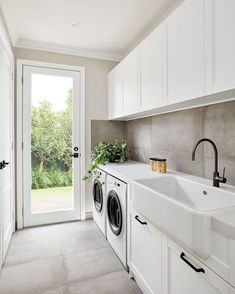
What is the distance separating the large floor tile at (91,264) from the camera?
6.32 feet

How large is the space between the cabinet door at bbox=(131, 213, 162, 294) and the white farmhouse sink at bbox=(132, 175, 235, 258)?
170 mm

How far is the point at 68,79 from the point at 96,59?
569 mm

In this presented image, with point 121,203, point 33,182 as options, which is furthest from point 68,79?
point 121,203

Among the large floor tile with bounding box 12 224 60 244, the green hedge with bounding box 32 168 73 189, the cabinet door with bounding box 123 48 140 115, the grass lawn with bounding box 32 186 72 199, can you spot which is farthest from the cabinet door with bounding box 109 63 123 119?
the large floor tile with bounding box 12 224 60 244

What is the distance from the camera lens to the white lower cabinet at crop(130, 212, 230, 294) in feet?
3.26

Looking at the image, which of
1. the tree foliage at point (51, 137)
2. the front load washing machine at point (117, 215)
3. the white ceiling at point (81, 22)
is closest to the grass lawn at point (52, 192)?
the tree foliage at point (51, 137)

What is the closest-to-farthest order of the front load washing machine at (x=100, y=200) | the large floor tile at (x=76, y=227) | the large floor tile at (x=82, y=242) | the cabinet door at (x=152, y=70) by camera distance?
the cabinet door at (x=152, y=70) → the large floor tile at (x=82, y=242) → the front load washing machine at (x=100, y=200) → the large floor tile at (x=76, y=227)

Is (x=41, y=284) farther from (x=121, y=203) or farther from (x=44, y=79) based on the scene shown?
(x=44, y=79)

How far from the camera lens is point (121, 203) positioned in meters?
2.02

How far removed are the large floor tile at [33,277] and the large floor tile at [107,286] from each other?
169mm

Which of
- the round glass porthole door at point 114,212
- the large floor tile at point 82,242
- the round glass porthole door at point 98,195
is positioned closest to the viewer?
the round glass porthole door at point 114,212

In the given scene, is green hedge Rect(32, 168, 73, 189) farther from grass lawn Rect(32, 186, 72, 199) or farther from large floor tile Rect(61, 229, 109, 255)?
large floor tile Rect(61, 229, 109, 255)

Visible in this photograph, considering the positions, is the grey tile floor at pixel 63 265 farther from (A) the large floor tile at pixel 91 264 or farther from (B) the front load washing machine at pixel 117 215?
(B) the front load washing machine at pixel 117 215

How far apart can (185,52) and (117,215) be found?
5.44 feet
